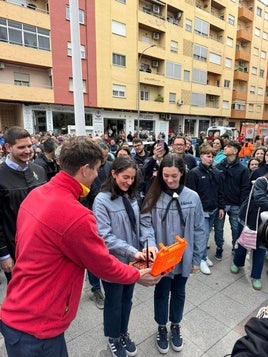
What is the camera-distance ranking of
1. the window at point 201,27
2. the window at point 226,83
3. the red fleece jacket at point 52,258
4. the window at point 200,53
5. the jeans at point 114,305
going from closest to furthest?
the red fleece jacket at point 52,258
the jeans at point 114,305
the window at point 201,27
the window at point 200,53
the window at point 226,83

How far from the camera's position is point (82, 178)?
4.63ft

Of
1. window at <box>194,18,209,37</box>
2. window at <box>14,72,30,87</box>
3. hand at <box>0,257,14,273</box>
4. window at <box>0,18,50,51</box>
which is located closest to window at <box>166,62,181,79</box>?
window at <box>194,18,209,37</box>

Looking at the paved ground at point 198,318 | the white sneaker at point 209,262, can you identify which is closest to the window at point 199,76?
the white sneaker at point 209,262

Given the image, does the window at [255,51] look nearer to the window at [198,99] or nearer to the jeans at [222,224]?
the window at [198,99]

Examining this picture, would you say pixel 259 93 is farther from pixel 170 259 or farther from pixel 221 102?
pixel 170 259

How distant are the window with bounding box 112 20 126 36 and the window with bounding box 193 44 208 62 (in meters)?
10.5

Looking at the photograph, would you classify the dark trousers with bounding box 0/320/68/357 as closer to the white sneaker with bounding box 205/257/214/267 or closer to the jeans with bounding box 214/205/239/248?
the white sneaker with bounding box 205/257/214/267

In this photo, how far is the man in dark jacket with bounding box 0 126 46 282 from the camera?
2443 mm

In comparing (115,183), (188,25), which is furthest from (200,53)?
(115,183)

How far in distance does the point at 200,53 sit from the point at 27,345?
110 feet

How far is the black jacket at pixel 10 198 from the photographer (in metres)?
2.44

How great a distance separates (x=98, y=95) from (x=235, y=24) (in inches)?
946

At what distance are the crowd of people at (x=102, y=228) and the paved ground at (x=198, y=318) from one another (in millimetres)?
139

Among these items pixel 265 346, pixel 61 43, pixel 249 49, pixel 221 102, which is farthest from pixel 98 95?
pixel 249 49
